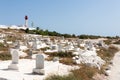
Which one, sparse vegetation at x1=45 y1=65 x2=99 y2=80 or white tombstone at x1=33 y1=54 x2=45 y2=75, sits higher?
white tombstone at x1=33 y1=54 x2=45 y2=75

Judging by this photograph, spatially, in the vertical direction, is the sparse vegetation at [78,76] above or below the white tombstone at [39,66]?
below

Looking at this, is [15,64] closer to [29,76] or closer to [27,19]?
[29,76]

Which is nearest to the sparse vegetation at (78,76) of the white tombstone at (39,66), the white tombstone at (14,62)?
the white tombstone at (39,66)

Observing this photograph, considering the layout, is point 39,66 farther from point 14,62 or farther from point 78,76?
point 78,76

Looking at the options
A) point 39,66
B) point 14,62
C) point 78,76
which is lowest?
point 78,76

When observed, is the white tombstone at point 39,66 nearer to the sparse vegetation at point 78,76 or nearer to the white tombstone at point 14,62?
the white tombstone at point 14,62

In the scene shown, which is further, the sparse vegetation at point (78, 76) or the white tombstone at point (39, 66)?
the white tombstone at point (39, 66)

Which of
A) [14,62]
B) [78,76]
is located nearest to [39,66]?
[14,62]

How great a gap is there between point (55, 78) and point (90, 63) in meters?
7.24

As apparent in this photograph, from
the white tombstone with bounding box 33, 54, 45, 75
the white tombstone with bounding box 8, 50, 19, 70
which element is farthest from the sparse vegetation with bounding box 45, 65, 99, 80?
the white tombstone with bounding box 8, 50, 19, 70

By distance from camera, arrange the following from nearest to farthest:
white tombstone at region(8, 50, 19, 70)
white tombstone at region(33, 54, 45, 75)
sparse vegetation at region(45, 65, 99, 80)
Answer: sparse vegetation at region(45, 65, 99, 80) < white tombstone at region(33, 54, 45, 75) < white tombstone at region(8, 50, 19, 70)

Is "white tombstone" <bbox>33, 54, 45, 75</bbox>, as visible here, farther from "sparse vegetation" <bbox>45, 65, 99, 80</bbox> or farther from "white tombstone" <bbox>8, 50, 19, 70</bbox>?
"sparse vegetation" <bbox>45, 65, 99, 80</bbox>

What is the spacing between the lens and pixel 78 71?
14.1m

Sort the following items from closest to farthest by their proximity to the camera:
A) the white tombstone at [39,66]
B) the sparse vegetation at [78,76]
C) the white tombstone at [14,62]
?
1. the sparse vegetation at [78,76]
2. the white tombstone at [39,66]
3. the white tombstone at [14,62]
